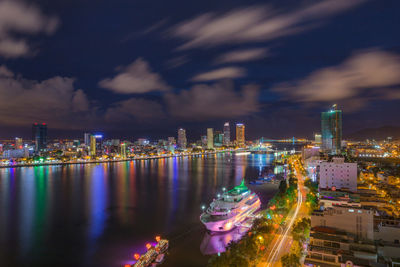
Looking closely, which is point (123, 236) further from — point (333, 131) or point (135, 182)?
point (333, 131)

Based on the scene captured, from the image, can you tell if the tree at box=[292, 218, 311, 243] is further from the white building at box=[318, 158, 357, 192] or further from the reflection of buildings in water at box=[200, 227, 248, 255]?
the white building at box=[318, 158, 357, 192]

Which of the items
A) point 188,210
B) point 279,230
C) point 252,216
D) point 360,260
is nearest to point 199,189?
point 188,210

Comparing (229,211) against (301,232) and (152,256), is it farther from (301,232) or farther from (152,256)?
(152,256)

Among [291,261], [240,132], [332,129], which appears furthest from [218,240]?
[240,132]

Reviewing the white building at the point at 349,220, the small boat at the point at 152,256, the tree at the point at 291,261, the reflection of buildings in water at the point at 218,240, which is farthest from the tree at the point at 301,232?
the small boat at the point at 152,256

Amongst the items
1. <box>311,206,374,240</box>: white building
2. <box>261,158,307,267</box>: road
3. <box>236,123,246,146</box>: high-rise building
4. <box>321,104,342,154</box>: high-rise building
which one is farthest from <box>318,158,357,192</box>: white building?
<box>236,123,246,146</box>: high-rise building
